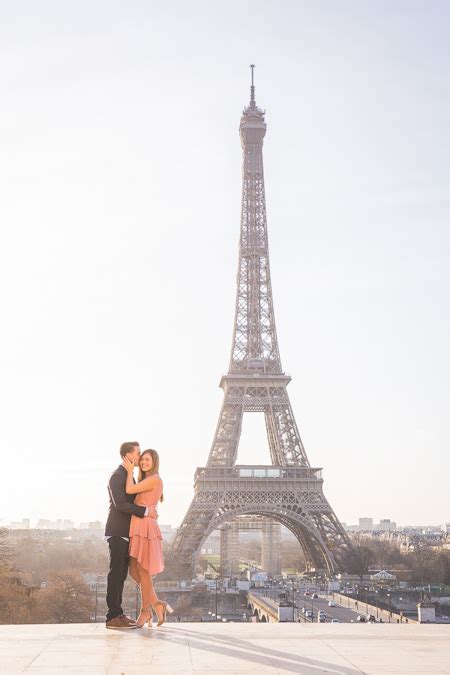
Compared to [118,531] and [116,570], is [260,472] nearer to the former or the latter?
[116,570]

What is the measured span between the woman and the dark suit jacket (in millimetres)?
86

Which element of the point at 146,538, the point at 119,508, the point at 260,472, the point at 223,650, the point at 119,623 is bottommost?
the point at 223,650

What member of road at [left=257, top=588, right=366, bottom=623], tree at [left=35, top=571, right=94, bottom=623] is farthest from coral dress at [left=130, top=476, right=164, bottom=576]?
road at [left=257, top=588, right=366, bottom=623]

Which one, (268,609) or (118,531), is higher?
(118,531)

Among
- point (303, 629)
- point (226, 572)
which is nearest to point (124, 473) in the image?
point (303, 629)

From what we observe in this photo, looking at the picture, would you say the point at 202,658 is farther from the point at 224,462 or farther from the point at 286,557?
the point at 286,557

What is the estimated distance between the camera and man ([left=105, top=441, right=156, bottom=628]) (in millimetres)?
10914

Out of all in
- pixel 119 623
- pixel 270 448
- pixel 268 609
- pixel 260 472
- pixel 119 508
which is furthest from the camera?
pixel 270 448

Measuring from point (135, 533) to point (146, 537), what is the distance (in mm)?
167

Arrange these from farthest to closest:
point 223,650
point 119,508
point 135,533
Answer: point 135,533 → point 119,508 → point 223,650

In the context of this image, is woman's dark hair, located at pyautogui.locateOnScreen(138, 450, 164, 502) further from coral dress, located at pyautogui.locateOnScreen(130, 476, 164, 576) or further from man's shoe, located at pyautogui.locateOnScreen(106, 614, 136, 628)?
man's shoe, located at pyautogui.locateOnScreen(106, 614, 136, 628)

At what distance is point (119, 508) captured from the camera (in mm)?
10930

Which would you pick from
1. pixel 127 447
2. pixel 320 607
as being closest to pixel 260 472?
pixel 320 607

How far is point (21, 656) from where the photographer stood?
27.6 ft
